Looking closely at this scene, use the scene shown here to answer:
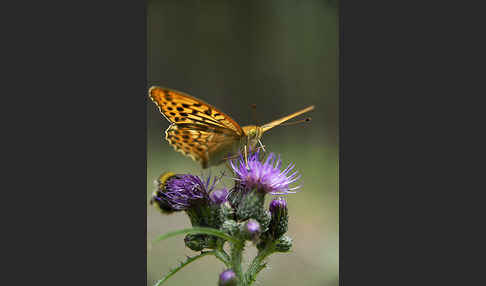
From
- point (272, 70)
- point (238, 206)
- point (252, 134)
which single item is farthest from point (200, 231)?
point (272, 70)

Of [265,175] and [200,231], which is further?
[265,175]

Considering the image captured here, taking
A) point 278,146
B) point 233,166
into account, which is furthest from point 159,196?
point 278,146

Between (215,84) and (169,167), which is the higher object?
(215,84)

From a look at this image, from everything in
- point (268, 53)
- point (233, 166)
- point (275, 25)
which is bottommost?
point (233, 166)

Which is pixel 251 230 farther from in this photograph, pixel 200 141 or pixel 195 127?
→ pixel 195 127

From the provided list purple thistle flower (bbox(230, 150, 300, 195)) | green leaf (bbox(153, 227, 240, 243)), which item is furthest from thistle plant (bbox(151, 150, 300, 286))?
green leaf (bbox(153, 227, 240, 243))

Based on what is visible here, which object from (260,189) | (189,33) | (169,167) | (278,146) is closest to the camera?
(260,189)

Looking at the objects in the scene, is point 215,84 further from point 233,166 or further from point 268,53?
point 233,166
